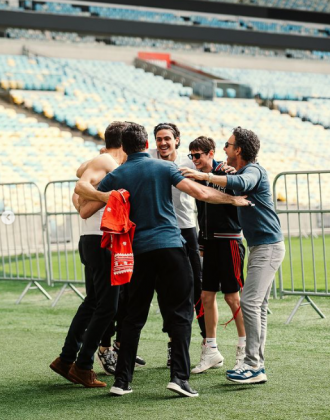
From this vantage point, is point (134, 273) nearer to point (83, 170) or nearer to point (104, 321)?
point (104, 321)

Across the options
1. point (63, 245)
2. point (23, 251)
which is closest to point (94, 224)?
point (23, 251)

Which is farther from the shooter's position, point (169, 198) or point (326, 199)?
point (326, 199)

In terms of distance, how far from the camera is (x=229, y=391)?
5.59m

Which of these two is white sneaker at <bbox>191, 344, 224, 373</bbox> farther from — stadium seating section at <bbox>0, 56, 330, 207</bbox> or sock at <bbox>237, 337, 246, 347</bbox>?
stadium seating section at <bbox>0, 56, 330, 207</bbox>

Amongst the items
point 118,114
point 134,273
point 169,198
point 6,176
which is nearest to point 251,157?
point 169,198

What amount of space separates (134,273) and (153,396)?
0.91 metres

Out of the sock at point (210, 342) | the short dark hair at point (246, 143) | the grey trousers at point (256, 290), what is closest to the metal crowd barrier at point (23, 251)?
the sock at point (210, 342)

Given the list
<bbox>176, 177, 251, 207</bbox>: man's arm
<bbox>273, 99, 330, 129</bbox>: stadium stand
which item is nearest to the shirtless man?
<bbox>176, 177, 251, 207</bbox>: man's arm

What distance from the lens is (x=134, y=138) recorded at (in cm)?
552

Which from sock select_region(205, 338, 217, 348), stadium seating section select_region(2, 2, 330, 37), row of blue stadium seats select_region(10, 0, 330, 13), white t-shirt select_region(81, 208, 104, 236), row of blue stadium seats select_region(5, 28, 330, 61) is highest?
row of blue stadium seats select_region(10, 0, 330, 13)

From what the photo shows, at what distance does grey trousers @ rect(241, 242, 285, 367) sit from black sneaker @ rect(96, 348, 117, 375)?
1367 millimetres

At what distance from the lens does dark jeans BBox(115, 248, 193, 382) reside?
17.9 feet

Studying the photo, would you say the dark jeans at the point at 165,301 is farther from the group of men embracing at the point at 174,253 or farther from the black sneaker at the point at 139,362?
the black sneaker at the point at 139,362

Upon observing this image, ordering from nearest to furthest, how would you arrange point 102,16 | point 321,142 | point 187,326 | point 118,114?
point 187,326 < point 118,114 < point 321,142 < point 102,16
